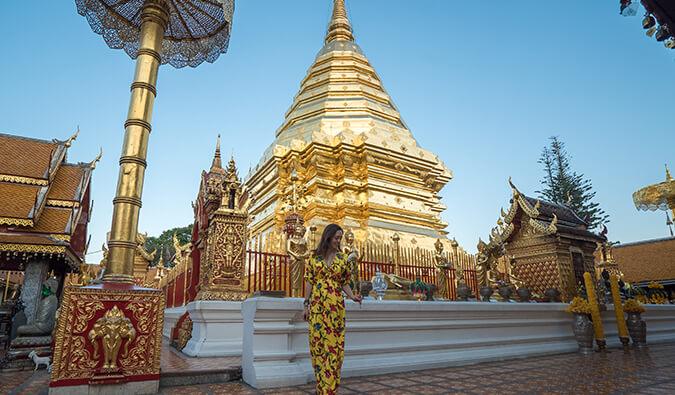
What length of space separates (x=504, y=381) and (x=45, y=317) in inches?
233

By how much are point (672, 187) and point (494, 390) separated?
41.1 feet

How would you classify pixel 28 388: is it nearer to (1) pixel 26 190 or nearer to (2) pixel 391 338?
(2) pixel 391 338

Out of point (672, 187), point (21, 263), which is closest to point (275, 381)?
point (21, 263)

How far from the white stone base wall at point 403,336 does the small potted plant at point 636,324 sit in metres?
1.32

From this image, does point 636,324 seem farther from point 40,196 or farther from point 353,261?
point 40,196

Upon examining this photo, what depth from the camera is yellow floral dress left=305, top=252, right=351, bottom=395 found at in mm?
2703

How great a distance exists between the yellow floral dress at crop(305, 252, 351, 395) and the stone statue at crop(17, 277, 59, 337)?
470 cm

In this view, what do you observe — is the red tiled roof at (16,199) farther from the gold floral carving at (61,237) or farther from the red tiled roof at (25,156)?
the gold floral carving at (61,237)

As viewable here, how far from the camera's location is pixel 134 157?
11.4 feet

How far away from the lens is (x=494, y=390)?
3252 millimetres

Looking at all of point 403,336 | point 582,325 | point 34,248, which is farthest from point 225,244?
point 582,325

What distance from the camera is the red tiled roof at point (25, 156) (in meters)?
9.29

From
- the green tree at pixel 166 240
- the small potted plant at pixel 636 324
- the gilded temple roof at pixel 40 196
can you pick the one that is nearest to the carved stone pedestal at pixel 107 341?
the gilded temple roof at pixel 40 196

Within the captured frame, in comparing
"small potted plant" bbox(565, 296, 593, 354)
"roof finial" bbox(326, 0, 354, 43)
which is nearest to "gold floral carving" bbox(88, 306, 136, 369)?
"small potted plant" bbox(565, 296, 593, 354)
